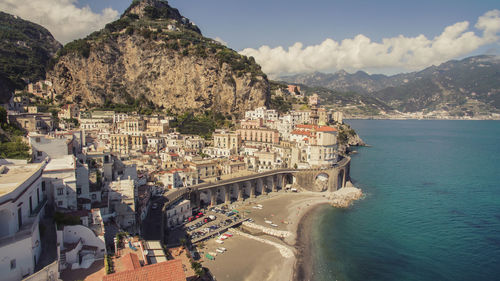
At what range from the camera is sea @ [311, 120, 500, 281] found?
25906 millimetres

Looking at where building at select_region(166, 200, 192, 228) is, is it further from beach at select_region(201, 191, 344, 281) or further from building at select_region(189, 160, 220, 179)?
building at select_region(189, 160, 220, 179)

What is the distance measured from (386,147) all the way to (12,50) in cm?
11451

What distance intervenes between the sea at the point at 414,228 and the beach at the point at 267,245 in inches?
64.3

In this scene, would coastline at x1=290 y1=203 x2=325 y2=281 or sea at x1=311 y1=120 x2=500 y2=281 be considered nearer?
coastline at x1=290 y1=203 x2=325 y2=281

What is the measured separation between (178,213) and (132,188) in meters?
8.07

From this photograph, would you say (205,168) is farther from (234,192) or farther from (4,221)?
(4,221)

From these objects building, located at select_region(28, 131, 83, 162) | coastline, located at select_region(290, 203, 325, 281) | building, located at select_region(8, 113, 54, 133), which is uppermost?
building, located at select_region(8, 113, 54, 133)

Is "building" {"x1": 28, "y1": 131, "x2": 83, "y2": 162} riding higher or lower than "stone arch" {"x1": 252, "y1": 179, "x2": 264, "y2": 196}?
higher

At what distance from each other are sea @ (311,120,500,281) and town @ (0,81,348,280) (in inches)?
273

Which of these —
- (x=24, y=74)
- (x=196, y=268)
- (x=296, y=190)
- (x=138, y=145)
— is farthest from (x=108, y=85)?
(x=196, y=268)

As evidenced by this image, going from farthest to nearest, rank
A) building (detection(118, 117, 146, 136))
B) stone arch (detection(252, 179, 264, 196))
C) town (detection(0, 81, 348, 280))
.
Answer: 1. building (detection(118, 117, 146, 136))
2. stone arch (detection(252, 179, 264, 196))
3. town (detection(0, 81, 348, 280))

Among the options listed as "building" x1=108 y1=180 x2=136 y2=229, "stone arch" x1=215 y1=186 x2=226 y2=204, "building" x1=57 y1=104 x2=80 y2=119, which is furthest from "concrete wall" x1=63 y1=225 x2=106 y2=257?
"building" x1=57 y1=104 x2=80 y2=119

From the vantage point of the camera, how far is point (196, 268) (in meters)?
19.4

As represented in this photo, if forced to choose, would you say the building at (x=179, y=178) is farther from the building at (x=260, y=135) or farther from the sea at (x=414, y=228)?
the building at (x=260, y=135)
